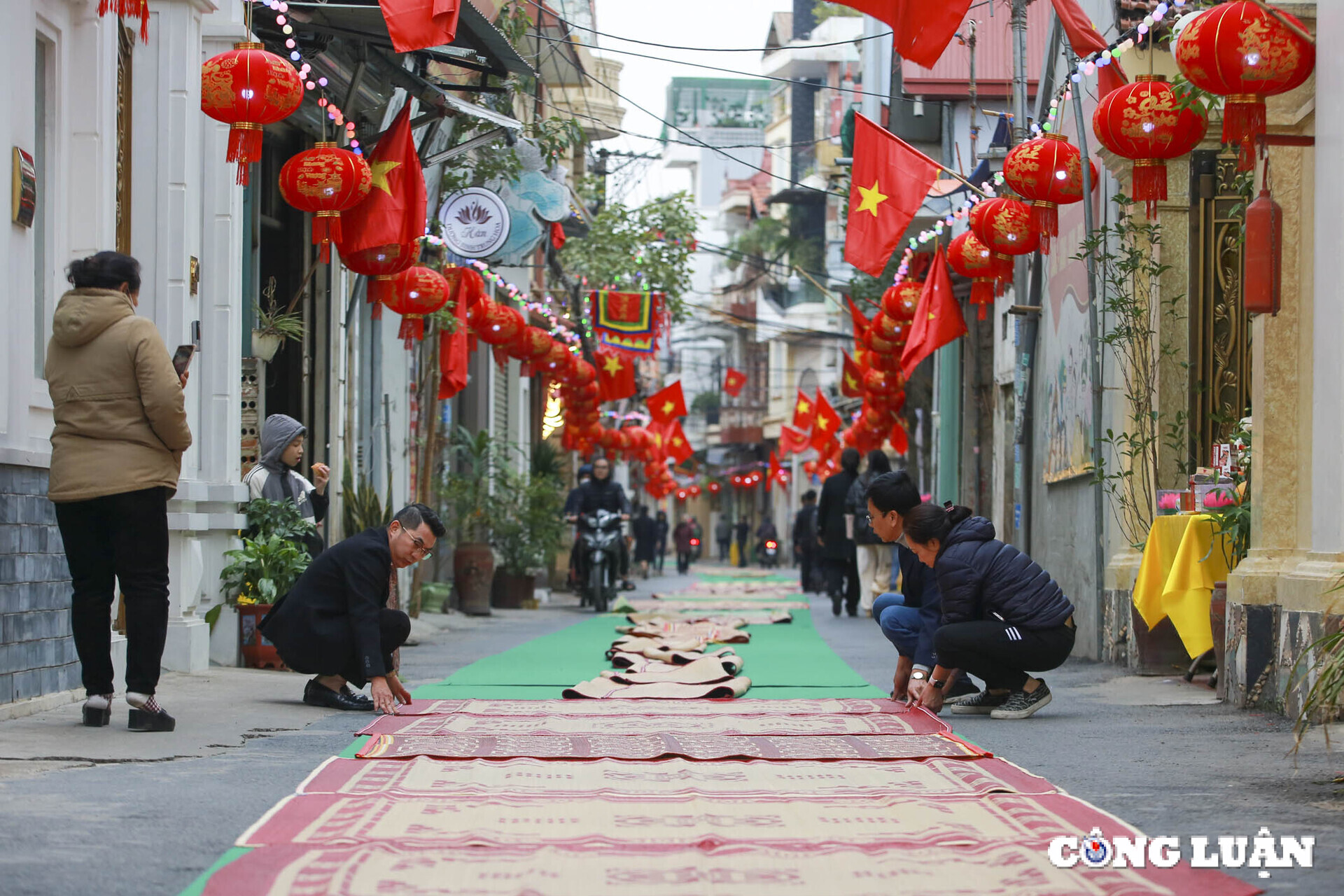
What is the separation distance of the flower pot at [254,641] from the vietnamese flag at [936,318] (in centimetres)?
750

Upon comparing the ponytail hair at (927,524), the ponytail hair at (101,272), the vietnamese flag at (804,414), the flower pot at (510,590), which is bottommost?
the flower pot at (510,590)

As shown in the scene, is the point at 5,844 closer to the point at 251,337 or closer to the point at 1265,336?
the point at 1265,336

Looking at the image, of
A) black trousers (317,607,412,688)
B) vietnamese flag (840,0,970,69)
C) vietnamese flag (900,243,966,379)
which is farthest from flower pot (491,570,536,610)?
black trousers (317,607,412,688)

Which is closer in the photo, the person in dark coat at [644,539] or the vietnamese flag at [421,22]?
the vietnamese flag at [421,22]

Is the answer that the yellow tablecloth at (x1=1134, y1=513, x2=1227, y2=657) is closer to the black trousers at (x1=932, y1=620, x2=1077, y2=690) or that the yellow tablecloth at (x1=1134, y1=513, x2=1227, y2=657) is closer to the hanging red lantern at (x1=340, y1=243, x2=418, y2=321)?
the black trousers at (x1=932, y1=620, x2=1077, y2=690)

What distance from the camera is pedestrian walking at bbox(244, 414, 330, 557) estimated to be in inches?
430

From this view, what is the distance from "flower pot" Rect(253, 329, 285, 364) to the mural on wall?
593 centimetres

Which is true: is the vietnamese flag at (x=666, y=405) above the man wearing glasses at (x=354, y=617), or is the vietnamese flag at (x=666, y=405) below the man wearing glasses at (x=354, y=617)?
above

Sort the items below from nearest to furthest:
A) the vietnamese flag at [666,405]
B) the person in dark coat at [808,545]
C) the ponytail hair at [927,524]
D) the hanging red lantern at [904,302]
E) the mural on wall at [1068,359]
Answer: the ponytail hair at [927,524], the mural on wall at [1068,359], the hanging red lantern at [904,302], the person in dark coat at [808,545], the vietnamese flag at [666,405]

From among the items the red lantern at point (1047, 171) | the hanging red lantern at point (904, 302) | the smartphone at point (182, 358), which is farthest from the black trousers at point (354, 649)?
the hanging red lantern at point (904, 302)

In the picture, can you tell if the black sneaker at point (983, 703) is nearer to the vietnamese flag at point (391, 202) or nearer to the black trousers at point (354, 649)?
the black trousers at point (354, 649)

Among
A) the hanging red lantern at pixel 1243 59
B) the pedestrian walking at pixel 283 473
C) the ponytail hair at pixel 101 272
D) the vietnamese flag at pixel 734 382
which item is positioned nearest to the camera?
the ponytail hair at pixel 101 272

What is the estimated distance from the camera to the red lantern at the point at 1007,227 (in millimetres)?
12281

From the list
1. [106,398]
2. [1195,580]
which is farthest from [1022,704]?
[106,398]
